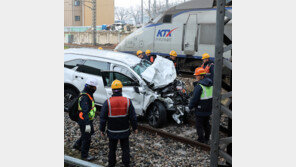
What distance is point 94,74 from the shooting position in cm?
889

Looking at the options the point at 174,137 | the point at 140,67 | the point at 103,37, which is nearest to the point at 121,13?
the point at 103,37

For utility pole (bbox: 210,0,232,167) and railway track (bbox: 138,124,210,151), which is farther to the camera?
railway track (bbox: 138,124,210,151)

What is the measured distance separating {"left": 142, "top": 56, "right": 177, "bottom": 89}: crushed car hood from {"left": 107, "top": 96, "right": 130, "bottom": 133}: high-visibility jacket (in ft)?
9.14

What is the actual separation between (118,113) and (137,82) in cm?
291

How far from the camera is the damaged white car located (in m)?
8.09

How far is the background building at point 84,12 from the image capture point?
62.8 metres

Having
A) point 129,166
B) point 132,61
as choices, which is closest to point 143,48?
point 132,61

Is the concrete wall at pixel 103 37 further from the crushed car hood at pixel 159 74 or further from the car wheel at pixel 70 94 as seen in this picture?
the crushed car hood at pixel 159 74

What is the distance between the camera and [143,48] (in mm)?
16672

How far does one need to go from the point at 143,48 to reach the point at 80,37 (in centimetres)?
3288

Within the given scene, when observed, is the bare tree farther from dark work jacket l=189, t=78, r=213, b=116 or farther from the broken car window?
dark work jacket l=189, t=78, r=213, b=116

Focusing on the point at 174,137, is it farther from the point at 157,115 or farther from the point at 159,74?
the point at 159,74

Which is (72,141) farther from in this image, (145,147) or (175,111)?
(175,111)

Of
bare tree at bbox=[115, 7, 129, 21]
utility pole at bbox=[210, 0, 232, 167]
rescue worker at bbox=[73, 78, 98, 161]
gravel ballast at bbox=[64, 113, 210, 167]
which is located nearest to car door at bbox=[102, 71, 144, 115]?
gravel ballast at bbox=[64, 113, 210, 167]
